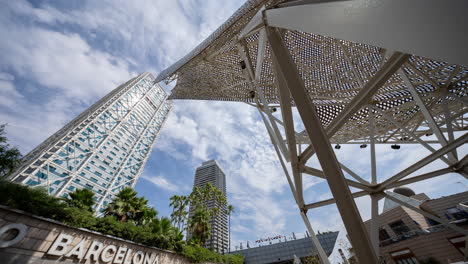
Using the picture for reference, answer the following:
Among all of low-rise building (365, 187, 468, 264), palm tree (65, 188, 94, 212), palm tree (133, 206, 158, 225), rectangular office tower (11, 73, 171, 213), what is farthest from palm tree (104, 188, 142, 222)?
low-rise building (365, 187, 468, 264)

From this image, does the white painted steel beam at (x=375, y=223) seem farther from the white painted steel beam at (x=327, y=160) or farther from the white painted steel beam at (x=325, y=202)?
the white painted steel beam at (x=327, y=160)

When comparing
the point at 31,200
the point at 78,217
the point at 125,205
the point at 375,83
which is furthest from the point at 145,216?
the point at 375,83

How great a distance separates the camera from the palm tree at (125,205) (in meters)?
13.0

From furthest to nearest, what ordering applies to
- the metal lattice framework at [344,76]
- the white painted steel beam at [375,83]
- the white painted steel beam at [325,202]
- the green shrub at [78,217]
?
1. the green shrub at [78,217]
2. the white painted steel beam at [325,202]
3. the white painted steel beam at [375,83]
4. the metal lattice framework at [344,76]

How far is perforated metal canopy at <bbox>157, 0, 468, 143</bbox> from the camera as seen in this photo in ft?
22.0

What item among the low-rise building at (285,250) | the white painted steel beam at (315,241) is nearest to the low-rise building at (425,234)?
the white painted steel beam at (315,241)

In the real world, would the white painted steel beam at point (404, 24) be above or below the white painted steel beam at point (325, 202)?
Answer: below

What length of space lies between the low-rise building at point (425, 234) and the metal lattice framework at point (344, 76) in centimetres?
1558

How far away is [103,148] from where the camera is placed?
40.4m

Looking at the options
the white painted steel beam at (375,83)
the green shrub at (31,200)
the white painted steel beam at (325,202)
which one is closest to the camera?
the white painted steel beam at (375,83)

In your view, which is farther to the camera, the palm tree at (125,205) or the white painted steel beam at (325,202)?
the palm tree at (125,205)

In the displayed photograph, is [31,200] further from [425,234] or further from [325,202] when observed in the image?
[425,234]

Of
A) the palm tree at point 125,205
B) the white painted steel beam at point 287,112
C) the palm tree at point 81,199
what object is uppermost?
the palm tree at point 125,205

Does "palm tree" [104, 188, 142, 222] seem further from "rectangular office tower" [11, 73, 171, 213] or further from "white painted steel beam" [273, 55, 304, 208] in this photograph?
"white painted steel beam" [273, 55, 304, 208]
